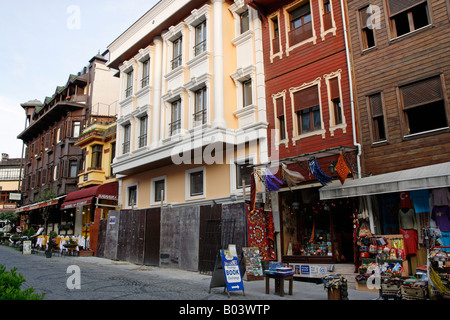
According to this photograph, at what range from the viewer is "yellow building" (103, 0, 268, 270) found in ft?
49.9

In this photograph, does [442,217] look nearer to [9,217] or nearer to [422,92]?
[422,92]

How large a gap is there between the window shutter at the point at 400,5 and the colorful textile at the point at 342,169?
5197 mm

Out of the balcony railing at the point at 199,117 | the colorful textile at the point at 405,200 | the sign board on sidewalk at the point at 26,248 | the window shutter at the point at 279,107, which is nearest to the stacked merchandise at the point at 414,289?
the colorful textile at the point at 405,200

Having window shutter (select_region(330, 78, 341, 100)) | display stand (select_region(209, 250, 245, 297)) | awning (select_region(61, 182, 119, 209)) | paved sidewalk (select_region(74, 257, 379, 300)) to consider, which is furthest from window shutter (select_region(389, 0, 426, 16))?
awning (select_region(61, 182, 119, 209))

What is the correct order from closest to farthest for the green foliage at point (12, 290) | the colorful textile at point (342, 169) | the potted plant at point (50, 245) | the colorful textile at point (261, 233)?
the green foliage at point (12, 290)
the colorful textile at point (342, 169)
the colorful textile at point (261, 233)
the potted plant at point (50, 245)

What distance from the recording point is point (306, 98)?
13680 millimetres

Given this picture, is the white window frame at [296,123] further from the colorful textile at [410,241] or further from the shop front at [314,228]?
the colorful textile at [410,241]

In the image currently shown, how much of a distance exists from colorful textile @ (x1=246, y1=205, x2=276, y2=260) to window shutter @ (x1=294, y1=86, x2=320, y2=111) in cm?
437

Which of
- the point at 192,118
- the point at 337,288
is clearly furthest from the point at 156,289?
the point at 192,118

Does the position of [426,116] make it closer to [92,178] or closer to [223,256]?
[223,256]

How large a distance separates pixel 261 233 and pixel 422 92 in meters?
7.05

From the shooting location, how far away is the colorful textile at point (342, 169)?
1076 cm

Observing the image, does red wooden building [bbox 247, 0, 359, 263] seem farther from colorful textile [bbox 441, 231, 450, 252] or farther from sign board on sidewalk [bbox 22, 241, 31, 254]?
sign board on sidewalk [bbox 22, 241, 31, 254]
